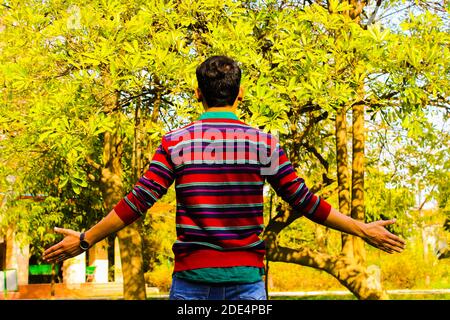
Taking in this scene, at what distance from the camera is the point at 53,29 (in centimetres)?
1087

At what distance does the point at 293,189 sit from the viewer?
319cm

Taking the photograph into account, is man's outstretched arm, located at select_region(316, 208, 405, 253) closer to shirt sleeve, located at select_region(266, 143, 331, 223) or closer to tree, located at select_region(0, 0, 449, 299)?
shirt sleeve, located at select_region(266, 143, 331, 223)

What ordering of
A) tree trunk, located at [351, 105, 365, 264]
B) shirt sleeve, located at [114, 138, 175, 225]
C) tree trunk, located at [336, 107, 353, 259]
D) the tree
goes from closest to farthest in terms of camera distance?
1. shirt sleeve, located at [114, 138, 175, 225]
2. the tree
3. tree trunk, located at [351, 105, 365, 264]
4. tree trunk, located at [336, 107, 353, 259]

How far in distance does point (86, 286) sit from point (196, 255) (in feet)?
109

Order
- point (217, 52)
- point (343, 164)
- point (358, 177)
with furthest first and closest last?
1. point (343, 164)
2. point (358, 177)
3. point (217, 52)

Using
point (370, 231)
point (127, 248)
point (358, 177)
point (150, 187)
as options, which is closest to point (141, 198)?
point (150, 187)

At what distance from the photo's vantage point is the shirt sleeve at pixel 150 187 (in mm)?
3062

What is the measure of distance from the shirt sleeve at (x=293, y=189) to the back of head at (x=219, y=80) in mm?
319

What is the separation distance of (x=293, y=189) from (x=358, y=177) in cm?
1094

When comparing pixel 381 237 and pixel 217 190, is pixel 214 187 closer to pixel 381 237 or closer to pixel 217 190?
pixel 217 190

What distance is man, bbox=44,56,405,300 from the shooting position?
2.96 m

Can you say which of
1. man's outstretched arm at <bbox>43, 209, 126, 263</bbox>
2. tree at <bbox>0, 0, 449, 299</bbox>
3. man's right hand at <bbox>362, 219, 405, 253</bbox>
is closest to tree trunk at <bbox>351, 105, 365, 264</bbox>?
tree at <bbox>0, 0, 449, 299</bbox>

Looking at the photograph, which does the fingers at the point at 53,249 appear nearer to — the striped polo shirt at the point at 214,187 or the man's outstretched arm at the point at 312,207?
the striped polo shirt at the point at 214,187

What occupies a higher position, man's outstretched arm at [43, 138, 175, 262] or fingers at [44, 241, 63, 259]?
man's outstretched arm at [43, 138, 175, 262]
